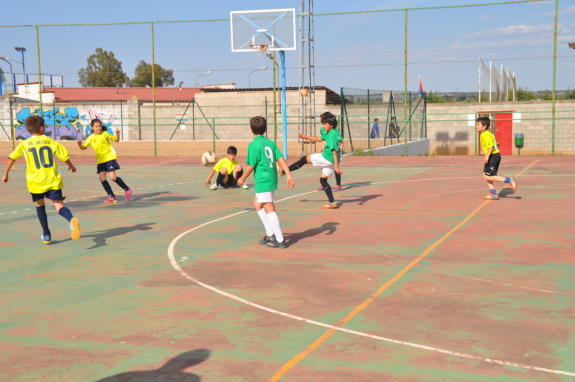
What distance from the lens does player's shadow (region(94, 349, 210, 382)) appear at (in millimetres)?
4375

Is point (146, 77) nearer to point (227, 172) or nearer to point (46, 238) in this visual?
point (227, 172)

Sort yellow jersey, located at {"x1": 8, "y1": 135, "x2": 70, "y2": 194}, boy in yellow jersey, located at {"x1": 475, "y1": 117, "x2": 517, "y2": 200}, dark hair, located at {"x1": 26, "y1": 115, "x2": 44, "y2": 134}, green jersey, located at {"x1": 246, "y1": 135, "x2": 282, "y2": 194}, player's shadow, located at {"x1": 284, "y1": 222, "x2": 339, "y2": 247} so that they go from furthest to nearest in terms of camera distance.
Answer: boy in yellow jersey, located at {"x1": 475, "y1": 117, "x2": 517, "y2": 200}, player's shadow, located at {"x1": 284, "y1": 222, "x2": 339, "y2": 247}, dark hair, located at {"x1": 26, "y1": 115, "x2": 44, "y2": 134}, yellow jersey, located at {"x1": 8, "y1": 135, "x2": 70, "y2": 194}, green jersey, located at {"x1": 246, "y1": 135, "x2": 282, "y2": 194}

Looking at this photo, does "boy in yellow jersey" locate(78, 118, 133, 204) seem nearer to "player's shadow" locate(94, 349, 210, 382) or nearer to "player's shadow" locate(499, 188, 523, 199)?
"player's shadow" locate(499, 188, 523, 199)

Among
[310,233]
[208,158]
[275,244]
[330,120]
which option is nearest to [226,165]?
[330,120]

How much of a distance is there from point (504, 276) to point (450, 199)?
5.97m

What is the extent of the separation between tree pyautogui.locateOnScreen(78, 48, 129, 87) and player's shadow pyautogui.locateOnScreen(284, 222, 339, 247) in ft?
291

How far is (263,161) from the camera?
337 inches

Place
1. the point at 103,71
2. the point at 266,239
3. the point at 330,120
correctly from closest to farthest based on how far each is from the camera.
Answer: the point at 266,239
the point at 330,120
the point at 103,71

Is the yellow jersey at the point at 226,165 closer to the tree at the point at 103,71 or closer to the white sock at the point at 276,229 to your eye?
the white sock at the point at 276,229

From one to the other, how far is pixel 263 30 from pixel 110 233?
1304cm

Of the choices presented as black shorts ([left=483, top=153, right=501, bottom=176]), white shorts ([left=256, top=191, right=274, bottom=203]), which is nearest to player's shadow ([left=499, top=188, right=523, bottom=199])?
black shorts ([left=483, top=153, right=501, bottom=176])

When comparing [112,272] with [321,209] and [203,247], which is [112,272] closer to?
[203,247]

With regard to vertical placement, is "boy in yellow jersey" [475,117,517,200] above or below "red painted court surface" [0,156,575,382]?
above

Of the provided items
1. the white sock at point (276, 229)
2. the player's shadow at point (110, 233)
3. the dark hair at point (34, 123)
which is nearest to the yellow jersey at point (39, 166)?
the dark hair at point (34, 123)
